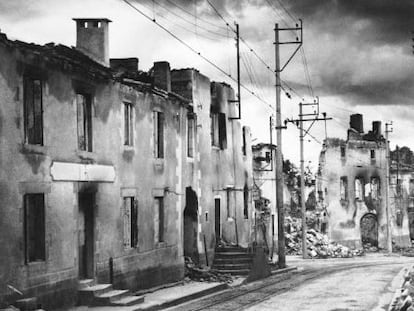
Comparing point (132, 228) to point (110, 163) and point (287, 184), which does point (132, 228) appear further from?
point (287, 184)

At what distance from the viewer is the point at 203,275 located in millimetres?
28062

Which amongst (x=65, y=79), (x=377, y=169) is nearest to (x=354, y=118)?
(x=377, y=169)

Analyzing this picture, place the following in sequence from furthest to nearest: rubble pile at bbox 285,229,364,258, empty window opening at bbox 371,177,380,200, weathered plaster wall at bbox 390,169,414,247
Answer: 1. weathered plaster wall at bbox 390,169,414,247
2. empty window opening at bbox 371,177,380,200
3. rubble pile at bbox 285,229,364,258

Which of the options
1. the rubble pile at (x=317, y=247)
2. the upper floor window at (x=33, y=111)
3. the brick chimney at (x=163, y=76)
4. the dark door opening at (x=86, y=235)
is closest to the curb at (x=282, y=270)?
the brick chimney at (x=163, y=76)

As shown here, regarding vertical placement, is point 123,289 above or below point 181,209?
below

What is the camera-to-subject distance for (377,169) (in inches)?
2628

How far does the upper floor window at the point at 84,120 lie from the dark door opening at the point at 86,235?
4.50 ft

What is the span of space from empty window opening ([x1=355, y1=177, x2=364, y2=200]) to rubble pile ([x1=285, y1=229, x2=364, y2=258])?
5.65 meters

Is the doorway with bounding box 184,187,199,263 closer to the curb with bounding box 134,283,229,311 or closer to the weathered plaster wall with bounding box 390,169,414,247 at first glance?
the curb with bounding box 134,283,229,311

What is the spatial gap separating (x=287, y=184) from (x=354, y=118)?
9.67 meters

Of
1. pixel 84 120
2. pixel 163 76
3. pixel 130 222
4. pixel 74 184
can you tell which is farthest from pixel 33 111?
pixel 163 76

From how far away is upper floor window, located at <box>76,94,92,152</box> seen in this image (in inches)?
793

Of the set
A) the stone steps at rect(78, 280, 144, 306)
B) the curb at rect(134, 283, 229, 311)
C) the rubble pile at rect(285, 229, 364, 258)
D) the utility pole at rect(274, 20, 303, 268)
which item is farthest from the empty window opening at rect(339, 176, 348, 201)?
the stone steps at rect(78, 280, 144, 306)

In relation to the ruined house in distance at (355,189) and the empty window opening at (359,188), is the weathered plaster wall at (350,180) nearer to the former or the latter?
the ruined house in distance at (355,189)
